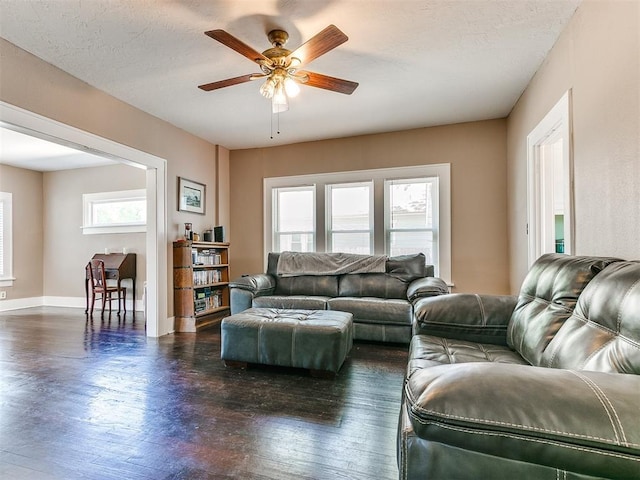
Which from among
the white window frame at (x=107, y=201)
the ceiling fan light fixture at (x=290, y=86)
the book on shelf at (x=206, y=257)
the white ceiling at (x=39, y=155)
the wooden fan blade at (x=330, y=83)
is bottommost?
the book on shelf at (x=206, y=257)

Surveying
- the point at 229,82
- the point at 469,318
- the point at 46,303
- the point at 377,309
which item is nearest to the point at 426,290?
the point at 377,309

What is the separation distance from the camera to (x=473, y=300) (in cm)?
204

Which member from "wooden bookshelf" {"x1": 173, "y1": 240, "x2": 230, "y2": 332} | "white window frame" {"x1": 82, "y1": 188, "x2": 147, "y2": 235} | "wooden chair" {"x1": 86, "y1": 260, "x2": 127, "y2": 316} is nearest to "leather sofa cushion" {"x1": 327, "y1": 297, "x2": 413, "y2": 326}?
"wooden bookshelf" {"x1": 173, "y1": 240, "x2": 230, "y2": 332}

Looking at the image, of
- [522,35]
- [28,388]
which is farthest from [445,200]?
[28,388]

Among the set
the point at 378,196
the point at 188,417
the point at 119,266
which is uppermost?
the point at 378,196

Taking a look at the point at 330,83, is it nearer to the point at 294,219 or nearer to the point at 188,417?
the point at 188,417

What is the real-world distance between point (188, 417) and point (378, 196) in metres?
3.50

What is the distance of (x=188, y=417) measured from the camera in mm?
1936

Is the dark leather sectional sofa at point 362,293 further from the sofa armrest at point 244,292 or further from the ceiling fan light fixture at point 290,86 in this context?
the ceiling fan light fixture at point 290,86

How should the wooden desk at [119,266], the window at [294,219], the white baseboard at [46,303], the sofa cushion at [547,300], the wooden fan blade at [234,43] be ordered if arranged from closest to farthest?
the sofa cushion at [547,300]
the wooden fan blade at [234,43]
the window at [294,219]
the wooden desk at [119,266]
the white baseboard at [46,303]

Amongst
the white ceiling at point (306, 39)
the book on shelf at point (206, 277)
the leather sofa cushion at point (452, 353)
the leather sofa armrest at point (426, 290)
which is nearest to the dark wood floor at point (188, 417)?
the leather sofa cushion at point (452, 353)

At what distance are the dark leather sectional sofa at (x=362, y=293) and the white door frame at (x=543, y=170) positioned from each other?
0.99 metres

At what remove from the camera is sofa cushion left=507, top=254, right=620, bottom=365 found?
1457 mm

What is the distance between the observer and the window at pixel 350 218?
466cm
